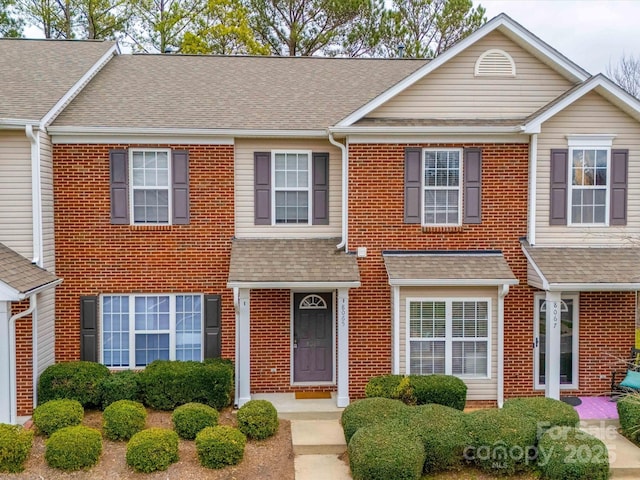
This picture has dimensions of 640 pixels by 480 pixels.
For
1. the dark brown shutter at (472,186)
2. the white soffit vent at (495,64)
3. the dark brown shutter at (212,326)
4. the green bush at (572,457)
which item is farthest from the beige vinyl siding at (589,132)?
the dark brown shutter at (212,326)

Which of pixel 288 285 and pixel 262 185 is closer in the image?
pixel 288 285

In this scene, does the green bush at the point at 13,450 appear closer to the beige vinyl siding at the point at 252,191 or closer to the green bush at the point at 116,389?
the green bush at the point at 116,389

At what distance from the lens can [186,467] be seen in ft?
30.1

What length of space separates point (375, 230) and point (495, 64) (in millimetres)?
4312

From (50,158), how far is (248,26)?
60.2 ft

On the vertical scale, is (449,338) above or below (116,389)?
above

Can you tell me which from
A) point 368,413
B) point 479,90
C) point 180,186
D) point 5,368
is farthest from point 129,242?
point 479,90

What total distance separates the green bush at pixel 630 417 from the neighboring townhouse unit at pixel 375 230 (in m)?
1.34

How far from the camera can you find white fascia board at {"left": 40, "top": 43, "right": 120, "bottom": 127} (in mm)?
11945

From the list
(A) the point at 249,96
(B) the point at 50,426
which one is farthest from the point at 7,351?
(A) the point at 249,96

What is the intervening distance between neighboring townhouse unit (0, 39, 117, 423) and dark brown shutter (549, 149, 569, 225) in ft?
33.2

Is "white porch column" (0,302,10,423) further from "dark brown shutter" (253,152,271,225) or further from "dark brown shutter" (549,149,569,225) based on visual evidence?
"dark brown shutter" (549,149,569,225)

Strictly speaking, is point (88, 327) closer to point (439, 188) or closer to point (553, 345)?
point (439, 188)


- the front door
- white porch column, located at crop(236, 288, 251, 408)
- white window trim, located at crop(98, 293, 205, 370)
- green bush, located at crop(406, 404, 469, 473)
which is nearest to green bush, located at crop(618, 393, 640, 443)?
green bush, located at crop(406, 404, 469, 473)
